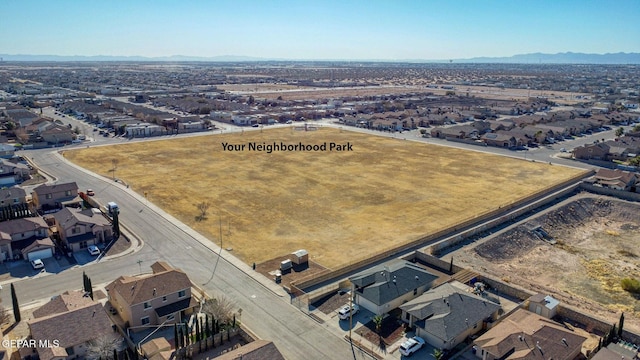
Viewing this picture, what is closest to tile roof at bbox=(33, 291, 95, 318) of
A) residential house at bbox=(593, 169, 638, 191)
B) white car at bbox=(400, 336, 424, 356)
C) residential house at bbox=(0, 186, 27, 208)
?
white car at bbox=(400, 336, 424, 356)

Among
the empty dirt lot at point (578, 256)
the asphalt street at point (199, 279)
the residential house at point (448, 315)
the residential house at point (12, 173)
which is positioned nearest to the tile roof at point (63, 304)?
the asphalt street at point (199, 279)

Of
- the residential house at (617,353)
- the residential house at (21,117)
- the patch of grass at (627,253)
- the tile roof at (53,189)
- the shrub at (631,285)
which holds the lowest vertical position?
the patch of grass at (627,253)

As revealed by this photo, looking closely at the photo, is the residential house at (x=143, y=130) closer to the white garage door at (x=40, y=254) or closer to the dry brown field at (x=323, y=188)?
the dry brown field at (x=323, y=188)

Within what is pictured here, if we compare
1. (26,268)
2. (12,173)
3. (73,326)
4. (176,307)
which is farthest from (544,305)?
(12,173)

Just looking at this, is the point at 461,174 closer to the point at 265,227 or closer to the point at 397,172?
the point at 397,172

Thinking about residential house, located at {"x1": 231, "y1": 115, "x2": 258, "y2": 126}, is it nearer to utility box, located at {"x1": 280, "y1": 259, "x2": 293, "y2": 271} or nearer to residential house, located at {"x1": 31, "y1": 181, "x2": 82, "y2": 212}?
residential house, located at {"x1": 31, "y1": 181, "x2": 82, "y2": 212}

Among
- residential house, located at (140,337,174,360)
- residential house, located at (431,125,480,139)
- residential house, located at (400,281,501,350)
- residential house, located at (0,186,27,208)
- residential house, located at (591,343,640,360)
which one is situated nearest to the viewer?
residential house, located at (591,343,640,360)
